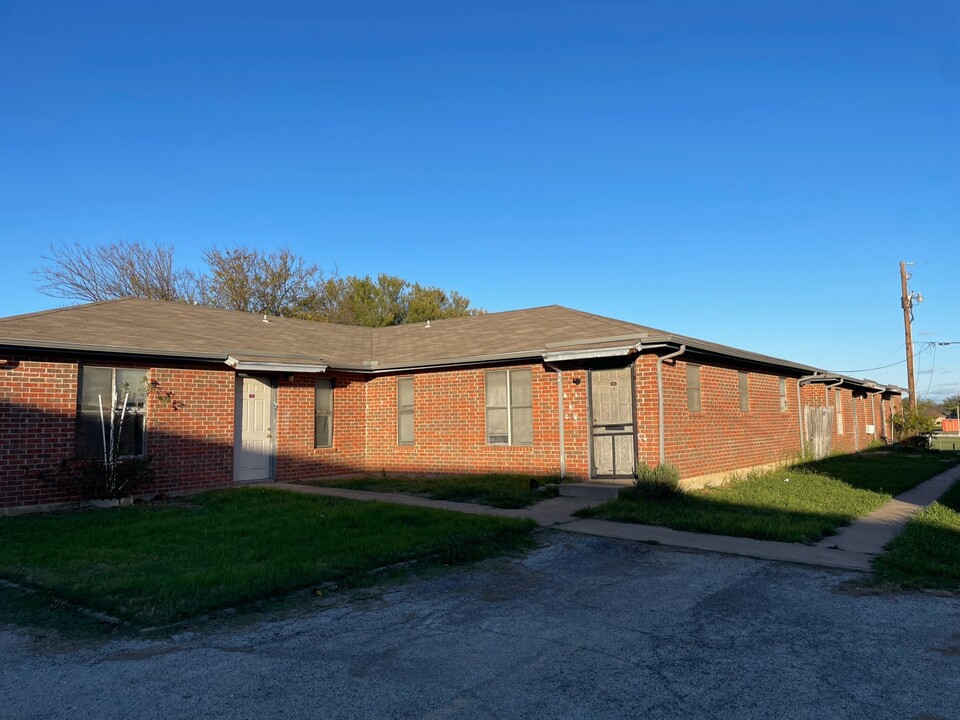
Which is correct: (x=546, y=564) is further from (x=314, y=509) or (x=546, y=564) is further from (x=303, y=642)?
(x=314, y=509)

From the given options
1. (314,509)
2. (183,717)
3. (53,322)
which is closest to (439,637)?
(183,717)

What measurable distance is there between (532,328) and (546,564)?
369 inches

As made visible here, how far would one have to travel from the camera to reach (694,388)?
14148 millimetres

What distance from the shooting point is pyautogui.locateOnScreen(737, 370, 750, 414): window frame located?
16.2 metres

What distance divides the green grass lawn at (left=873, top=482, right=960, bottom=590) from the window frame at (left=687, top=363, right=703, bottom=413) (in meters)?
4.31

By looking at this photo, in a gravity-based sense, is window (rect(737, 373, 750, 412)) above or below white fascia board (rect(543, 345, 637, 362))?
below

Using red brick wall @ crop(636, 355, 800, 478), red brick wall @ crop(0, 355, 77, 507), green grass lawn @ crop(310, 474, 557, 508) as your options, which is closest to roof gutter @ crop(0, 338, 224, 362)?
red brick wall @ crop(0, 355, 77, 507)

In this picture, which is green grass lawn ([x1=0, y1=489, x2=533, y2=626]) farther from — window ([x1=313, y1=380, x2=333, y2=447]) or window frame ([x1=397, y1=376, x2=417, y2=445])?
window frame ([x1=397, y1=376, x2=417, y2=445])

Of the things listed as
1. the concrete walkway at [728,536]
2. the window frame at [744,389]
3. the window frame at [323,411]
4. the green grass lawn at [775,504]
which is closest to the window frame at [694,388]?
the green grass lawn at [775,504]

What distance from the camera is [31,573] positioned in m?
7.13

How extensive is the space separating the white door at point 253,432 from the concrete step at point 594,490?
21.4ft

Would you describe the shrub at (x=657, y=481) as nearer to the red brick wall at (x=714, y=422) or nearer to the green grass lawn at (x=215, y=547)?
the red brick wall at (x=714, y=422)

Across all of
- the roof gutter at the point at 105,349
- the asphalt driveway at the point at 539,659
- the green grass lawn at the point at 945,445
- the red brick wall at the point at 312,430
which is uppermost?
the roof gutter at the point at 105,349

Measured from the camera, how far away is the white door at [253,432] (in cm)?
1480
